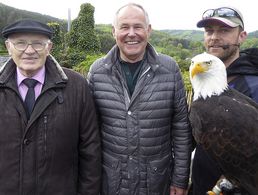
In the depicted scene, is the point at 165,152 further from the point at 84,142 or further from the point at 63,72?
the point at 63,72

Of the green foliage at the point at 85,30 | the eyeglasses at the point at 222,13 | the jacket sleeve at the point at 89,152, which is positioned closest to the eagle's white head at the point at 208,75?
the eyeglasses at the point at 222,13

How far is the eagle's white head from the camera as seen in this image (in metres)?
3.12

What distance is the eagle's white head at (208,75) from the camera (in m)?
3.12

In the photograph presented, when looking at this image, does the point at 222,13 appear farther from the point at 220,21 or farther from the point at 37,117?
the point at 37,117

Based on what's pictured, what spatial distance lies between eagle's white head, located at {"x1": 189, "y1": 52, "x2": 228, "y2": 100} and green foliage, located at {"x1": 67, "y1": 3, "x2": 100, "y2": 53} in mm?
19947

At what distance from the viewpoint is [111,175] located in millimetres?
3430

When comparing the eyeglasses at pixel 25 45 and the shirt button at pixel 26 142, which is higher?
the eyeglasses at pixel 25 45

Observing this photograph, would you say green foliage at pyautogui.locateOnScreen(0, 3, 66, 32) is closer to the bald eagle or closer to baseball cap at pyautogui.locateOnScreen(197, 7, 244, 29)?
baseball cap at pyautogui.locateOnScreen(197, 7, 244, 29)

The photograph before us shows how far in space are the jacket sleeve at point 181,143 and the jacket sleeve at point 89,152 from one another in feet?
2.45

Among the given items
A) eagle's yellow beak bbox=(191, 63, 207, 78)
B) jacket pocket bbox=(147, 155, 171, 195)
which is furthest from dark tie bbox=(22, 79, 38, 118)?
eagle's yellow beak bbox=(191, 63, 207, 78)

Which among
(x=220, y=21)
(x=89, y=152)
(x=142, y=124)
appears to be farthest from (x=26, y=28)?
(x=220, y=21)

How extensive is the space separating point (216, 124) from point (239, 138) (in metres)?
0.22

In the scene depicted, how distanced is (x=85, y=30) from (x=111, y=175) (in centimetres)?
2016

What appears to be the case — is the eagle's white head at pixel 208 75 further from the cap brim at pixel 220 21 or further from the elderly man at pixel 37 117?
the elderly man at pixel 37 117
